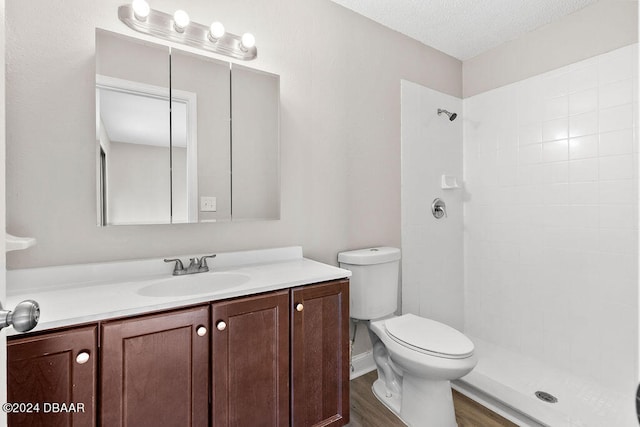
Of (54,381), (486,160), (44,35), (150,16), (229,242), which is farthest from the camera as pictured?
(486,160)

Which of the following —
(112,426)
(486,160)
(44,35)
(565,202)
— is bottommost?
(112,426)

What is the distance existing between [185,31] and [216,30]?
0.14 meters

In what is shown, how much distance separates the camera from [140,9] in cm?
137

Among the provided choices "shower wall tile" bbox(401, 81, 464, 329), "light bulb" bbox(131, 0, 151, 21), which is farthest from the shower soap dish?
"light bulb" bbox(131, 0, 151, 21)

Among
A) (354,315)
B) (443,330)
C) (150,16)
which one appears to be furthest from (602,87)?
(150,16)

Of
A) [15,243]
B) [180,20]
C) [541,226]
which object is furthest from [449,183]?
[15,243]

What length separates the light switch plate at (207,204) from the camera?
1567 mm

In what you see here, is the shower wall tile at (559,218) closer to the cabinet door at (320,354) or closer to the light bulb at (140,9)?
the cabinet door at (320,354)

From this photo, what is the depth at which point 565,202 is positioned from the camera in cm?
207

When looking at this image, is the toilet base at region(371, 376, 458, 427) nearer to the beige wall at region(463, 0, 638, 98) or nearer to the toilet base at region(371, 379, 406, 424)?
the toilet base at region(371, 379, 406, 424)

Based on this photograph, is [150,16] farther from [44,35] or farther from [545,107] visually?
[545,107]

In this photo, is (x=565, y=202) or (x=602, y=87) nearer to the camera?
(x=602, y=87)

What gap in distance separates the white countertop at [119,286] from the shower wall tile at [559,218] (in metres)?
1.58

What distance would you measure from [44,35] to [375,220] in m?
1.85
